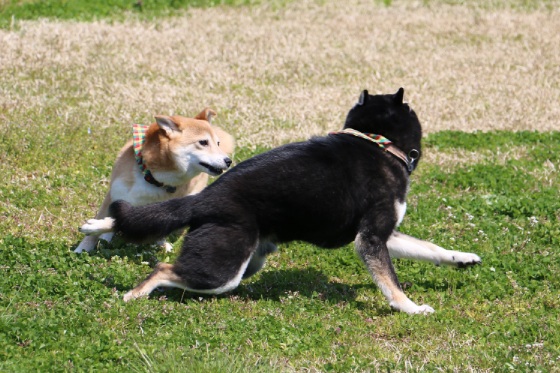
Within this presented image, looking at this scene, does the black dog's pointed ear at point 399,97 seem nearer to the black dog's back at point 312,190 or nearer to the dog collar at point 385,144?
the dog collar at point 385,144

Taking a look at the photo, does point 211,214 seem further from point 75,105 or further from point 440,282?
point 75,105

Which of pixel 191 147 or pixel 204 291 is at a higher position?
pixel 191 147

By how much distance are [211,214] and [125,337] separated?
3.81ft

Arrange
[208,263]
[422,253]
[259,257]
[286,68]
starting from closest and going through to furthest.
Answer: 1. [208,263]
2. [259,257]
3. [422,253]
4. [286,68]

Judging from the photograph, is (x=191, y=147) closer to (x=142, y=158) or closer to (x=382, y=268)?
(x=142, y=158)

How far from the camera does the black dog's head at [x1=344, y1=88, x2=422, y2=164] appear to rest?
6930 mm

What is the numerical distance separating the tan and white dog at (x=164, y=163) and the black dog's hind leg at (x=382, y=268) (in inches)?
61.8

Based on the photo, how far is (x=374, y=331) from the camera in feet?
19.9

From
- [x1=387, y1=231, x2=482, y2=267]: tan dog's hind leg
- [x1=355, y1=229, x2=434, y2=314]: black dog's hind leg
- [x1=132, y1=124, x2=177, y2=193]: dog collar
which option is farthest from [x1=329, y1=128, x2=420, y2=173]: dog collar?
[x1=132, y1=124, x2=177, y2=193]: dog collar

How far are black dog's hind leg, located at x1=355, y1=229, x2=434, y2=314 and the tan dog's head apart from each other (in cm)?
157

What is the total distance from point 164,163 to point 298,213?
1.68 m

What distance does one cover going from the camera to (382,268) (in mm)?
6430

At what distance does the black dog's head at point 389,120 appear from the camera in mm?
6930

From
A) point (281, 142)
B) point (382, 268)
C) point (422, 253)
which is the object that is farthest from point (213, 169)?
point (281, 142)
